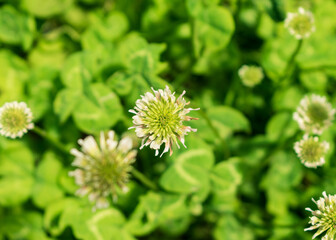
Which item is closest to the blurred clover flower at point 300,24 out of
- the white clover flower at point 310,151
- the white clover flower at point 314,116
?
the white clover flower at point 314,116

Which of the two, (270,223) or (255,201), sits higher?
(255,201)

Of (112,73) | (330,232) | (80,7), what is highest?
(80,7)

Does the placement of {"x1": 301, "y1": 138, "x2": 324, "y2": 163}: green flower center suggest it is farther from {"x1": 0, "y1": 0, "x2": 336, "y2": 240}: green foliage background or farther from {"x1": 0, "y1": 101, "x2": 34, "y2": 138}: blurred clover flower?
{"x1": 0, "y1": 101, "x2": 34, "y2": 138}: blurred clover flower

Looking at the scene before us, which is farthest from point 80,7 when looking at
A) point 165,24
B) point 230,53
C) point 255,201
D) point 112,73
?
point 255,201

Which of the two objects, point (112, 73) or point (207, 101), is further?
point (207, 101)

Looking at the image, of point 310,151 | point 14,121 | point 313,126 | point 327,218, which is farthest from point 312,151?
point 14,121

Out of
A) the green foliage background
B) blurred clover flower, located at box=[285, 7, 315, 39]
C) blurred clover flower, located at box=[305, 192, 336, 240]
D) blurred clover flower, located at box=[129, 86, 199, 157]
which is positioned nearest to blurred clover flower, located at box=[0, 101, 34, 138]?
the green foliage background

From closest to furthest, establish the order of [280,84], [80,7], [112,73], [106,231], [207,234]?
[106,231]
[112,73]
[280,84]
[207,234]
[80,7]

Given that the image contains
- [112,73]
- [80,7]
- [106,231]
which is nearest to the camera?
[106,231]

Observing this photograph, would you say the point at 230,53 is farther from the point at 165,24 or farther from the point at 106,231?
the point at 106,231
